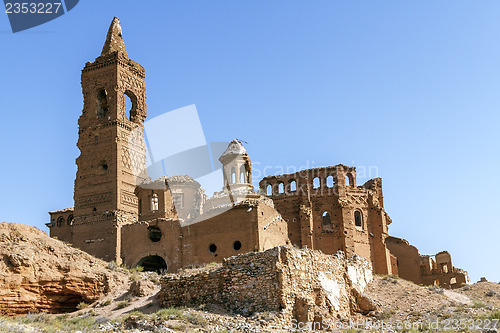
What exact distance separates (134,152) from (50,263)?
16372mm

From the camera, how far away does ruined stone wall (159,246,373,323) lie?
18531mm

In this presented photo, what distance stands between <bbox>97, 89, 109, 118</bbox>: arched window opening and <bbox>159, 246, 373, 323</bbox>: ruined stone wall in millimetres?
20893

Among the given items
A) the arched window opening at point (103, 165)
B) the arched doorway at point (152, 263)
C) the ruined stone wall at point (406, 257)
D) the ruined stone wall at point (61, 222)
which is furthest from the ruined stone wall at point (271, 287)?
the ruined stone wall at point (61, 222)

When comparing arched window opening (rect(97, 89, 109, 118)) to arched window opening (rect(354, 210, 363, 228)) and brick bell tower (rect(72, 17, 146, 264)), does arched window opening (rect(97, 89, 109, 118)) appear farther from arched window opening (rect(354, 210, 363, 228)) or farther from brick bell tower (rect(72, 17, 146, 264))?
arched window opening (rect(354, 210, 363, 228))

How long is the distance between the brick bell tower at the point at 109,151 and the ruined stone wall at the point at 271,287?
15.1m

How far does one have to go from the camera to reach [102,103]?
131 feet

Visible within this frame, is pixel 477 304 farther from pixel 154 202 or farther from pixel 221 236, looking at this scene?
pixel 154 202

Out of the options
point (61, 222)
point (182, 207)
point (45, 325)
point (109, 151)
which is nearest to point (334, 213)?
point (182, 207)

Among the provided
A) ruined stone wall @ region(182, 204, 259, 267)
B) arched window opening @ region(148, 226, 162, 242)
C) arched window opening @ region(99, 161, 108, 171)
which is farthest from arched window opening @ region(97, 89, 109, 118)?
ruined stone wall @ region(182, 204, 259, 267)

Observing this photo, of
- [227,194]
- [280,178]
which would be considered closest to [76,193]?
[227,194]

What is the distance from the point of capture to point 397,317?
21.1 m

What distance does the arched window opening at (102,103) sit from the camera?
3931 centimetres

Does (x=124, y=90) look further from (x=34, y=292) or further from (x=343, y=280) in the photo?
(x=343, y=280)

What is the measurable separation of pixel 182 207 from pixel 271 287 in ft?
59.3
